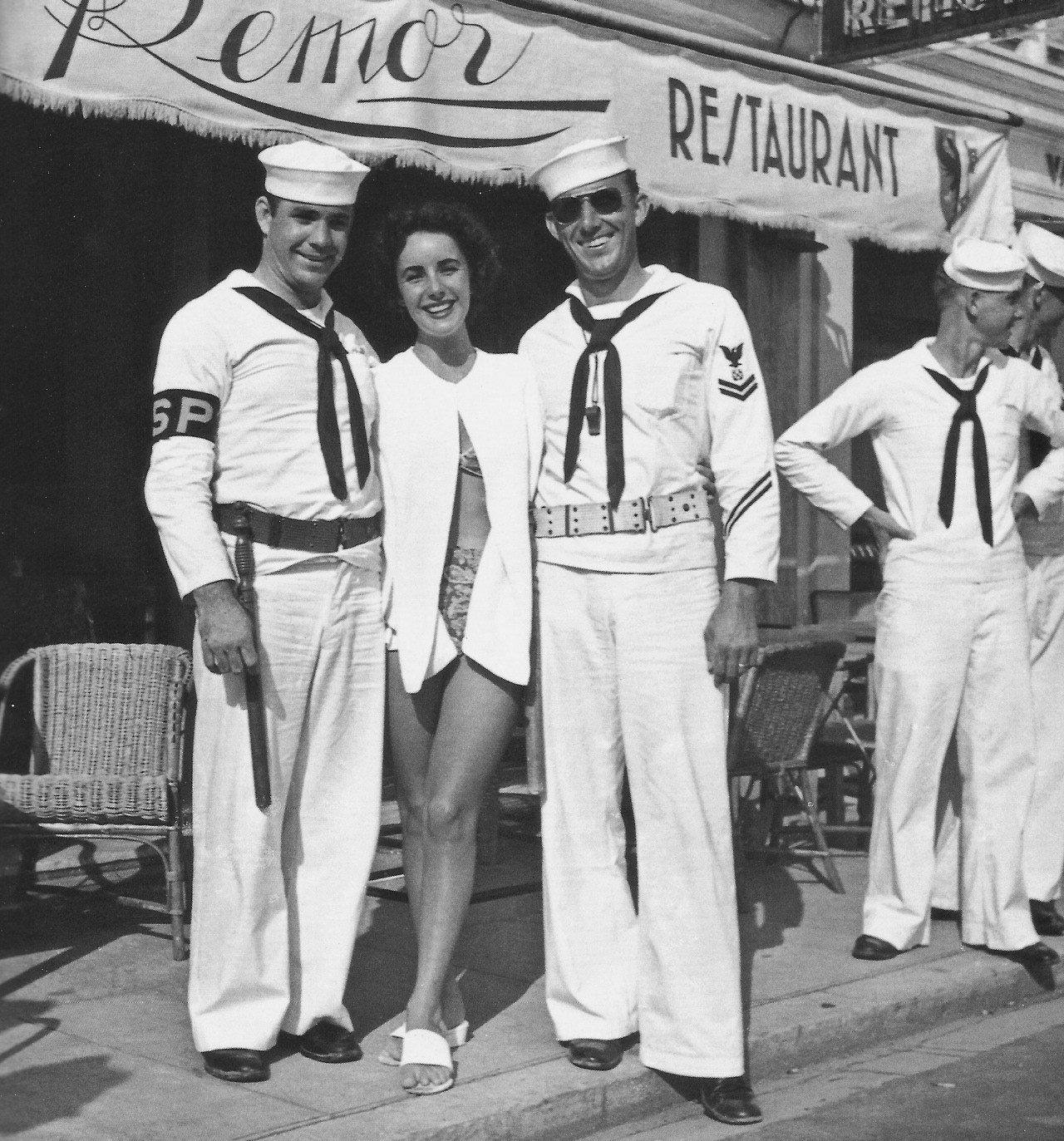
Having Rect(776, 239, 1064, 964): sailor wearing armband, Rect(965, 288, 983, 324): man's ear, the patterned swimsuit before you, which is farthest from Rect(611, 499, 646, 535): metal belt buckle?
Rect(965, 288, 983, 324): man's ear

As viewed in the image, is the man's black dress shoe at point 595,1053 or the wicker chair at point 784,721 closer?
the man's black dress shoe at point 595,1053

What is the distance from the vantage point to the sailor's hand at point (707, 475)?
468 centimetres

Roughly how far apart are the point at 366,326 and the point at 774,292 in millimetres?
2541

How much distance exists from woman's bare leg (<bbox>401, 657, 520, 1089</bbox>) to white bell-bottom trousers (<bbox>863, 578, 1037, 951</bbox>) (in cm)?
193

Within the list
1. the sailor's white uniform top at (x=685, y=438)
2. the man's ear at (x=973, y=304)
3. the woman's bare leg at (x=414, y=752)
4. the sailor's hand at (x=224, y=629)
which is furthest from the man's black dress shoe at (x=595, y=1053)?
the man's ear at (x=973, y=304)

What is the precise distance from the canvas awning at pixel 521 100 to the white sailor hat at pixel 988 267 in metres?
0.99

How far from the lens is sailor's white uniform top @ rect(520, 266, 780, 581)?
14.9ft

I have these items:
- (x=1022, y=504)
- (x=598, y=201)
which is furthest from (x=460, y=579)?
(x=1022, y=504)

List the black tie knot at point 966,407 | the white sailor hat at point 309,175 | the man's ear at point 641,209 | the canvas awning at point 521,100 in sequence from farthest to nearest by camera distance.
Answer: the black tie knot at point 966,407 < the canvas awning at point 521,100 < the man's ear at point 641,209 < the white sailor hat at point 309,175

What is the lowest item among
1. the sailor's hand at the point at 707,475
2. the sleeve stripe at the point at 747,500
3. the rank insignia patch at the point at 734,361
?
the sleeve stripe at the point at 747,500

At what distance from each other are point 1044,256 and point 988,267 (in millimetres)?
1061

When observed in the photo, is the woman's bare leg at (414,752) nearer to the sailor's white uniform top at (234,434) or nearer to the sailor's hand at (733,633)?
the sailor's white uniform top at (234,434)

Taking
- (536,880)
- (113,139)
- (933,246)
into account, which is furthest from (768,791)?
(113,139)

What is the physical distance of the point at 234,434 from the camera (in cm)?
446
